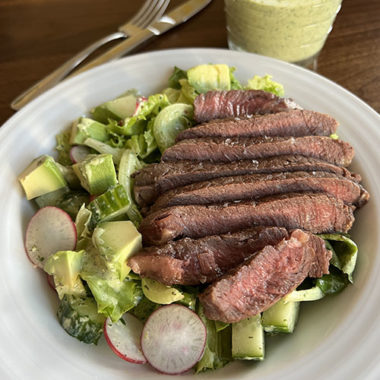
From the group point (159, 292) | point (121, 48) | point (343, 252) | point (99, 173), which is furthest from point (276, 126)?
point (121, 48)

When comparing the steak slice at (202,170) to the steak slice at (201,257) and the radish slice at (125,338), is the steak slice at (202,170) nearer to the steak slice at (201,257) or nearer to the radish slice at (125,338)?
the steak slice at (201,257)

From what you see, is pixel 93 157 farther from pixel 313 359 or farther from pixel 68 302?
pixel 313 359

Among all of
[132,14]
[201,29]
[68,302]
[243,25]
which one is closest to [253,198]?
[68,302]

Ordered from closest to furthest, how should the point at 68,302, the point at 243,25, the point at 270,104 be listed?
1. the point at 68,302
2. the point at 270,104
3. the point at 243,25

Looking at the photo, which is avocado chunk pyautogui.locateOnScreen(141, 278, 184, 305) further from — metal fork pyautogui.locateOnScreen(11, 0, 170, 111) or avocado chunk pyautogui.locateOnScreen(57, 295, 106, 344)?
metal fork pyautogui.locateOnScreen(11, 0, 170, 111)

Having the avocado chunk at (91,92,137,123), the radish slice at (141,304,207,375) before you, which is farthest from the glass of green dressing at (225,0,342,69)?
the radish slice at (141,304,207,375)
